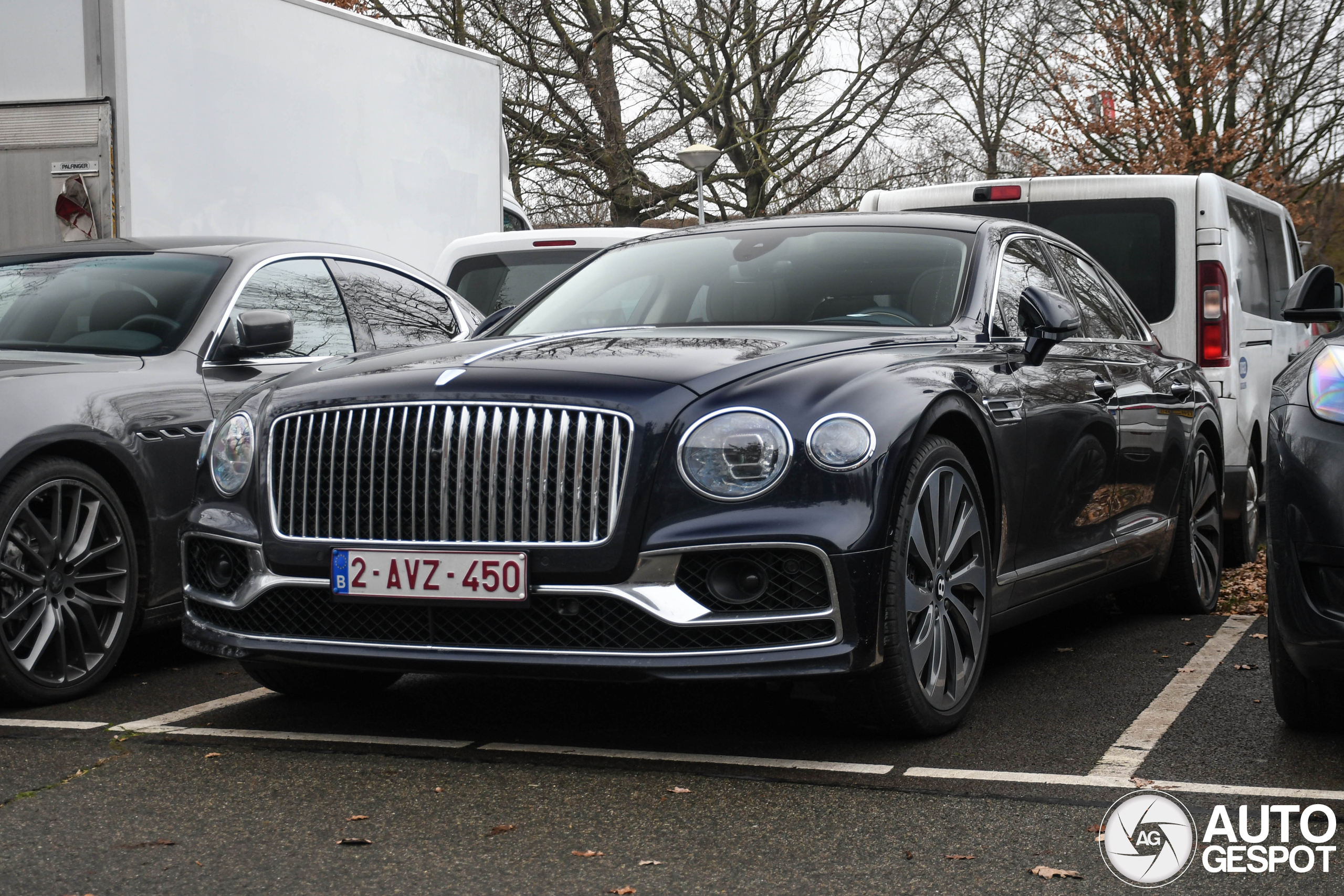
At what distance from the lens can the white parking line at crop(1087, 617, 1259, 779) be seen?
4160mm

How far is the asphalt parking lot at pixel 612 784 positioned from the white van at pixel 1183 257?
3.78 meters

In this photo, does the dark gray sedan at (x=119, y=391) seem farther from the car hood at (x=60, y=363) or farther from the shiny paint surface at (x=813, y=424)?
the shiny paint surface at (x=813, y=424)

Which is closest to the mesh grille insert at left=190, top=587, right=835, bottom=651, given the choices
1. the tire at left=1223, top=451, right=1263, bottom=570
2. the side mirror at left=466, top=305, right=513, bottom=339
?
the side mirror at left=466, top=305, right=513, bottom=339

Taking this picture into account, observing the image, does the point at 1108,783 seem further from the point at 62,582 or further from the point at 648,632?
the point at 62,582

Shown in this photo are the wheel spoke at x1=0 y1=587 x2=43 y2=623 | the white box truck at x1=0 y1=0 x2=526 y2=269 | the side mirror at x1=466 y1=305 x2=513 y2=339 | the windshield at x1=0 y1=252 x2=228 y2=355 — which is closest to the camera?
the wheel spoke at x1=0 y1=587 x2=43 y2=623

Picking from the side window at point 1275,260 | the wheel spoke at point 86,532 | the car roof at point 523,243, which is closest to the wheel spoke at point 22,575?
the wheel spoke at point 86,532

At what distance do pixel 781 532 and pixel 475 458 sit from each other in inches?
31.2

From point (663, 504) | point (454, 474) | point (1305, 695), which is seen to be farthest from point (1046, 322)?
point (454, 474)

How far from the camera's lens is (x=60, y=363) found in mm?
5395

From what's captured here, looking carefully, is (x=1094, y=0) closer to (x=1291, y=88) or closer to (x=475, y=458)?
(x=1291, y=88)

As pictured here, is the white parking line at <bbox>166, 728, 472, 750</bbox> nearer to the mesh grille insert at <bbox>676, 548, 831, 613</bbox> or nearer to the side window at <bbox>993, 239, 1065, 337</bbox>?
the mesh grille insert at <bbox>676, 548, 831, 613</bbox>

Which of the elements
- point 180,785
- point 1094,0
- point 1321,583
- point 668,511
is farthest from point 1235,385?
point 1094,0

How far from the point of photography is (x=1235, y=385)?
9188 mm

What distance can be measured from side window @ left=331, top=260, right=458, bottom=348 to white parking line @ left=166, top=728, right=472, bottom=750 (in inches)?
93.9
